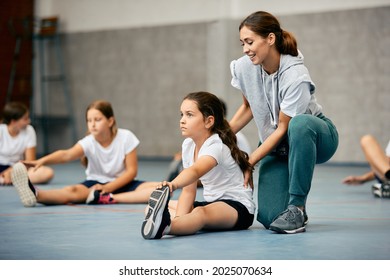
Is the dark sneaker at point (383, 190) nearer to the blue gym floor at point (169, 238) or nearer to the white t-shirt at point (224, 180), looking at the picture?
the blue gym floor at point (169, 238)

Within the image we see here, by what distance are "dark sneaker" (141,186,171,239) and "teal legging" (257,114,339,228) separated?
546 mm

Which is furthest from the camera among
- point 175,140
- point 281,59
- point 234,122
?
point 175,140

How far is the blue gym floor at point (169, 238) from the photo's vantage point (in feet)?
7.21

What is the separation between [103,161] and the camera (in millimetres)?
4027

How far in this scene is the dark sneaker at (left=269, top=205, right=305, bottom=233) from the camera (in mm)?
2645

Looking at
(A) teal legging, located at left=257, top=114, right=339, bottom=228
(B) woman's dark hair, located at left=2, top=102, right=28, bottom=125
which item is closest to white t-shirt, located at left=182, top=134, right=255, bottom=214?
(A) teal legging, located at left=257, top=114, right=339, bottom=228

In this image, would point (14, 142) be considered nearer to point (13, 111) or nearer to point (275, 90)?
point (13, 111)

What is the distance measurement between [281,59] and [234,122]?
1.18 ft

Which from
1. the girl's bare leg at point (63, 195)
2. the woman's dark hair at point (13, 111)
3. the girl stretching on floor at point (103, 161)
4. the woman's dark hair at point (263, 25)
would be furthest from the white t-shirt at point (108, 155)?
the woman's dark hair at point (263, 25)

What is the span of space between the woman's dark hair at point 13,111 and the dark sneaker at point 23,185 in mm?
1648

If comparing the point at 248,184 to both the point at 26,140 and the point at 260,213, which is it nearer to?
the point at 260,213

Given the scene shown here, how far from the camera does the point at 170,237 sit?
8.43ft
